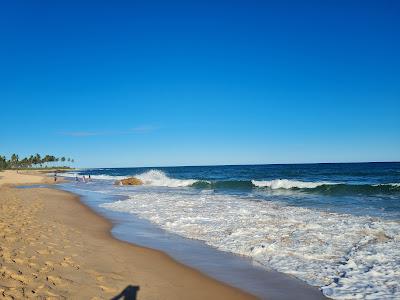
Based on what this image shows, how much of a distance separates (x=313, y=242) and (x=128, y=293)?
578 centimetres

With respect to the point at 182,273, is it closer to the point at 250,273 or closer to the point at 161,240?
the point at 250,273

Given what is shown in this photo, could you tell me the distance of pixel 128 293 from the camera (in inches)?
230

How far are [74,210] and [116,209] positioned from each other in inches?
A: 81.5

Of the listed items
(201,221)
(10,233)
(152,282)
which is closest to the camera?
(152,282)

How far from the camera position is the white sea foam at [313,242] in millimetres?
6602

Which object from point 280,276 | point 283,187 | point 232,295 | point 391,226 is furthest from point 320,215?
point 283,187

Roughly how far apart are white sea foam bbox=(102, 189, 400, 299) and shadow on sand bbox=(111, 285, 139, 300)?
3095mm

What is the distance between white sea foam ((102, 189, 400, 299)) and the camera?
21.7 feet

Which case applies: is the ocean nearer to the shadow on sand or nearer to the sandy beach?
the sandy beach

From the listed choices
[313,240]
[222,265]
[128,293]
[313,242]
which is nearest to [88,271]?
[128,293]

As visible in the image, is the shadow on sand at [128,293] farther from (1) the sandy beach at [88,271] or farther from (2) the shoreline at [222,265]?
(2) the shoreline at [222,265]

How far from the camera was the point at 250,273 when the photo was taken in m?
7.28

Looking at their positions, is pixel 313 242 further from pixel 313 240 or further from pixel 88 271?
pixel 88 271

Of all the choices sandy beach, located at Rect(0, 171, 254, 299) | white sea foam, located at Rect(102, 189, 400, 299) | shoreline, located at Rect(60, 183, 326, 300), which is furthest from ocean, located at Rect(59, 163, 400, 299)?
sandy beach, located at Rect(0, 171, 254, 299)
